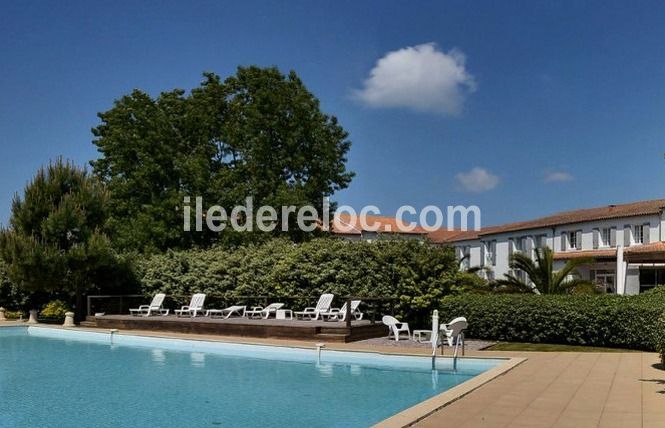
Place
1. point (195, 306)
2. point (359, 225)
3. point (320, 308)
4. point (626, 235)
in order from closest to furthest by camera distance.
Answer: point (320, 308) → point (195, 306) → point (626, 235) → point (359, 225)

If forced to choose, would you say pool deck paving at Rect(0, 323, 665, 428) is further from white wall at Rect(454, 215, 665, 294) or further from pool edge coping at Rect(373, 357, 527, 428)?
white wall at Rect(454, 215, 665, 294)

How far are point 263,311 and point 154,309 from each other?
532 centimetres

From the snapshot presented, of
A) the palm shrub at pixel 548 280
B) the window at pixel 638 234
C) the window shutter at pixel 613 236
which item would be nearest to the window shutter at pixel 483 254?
the window shutter at pixel 613 236

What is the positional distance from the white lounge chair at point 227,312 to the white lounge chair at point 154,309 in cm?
215

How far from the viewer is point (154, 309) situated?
24516 millimetres

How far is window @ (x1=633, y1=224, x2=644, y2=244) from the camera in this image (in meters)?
43.3

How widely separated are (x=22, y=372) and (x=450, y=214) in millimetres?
26580

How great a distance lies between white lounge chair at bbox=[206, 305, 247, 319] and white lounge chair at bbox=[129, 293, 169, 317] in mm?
2149

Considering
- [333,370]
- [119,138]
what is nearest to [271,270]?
[333,370]

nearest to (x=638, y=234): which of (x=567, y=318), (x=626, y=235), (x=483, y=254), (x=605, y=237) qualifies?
(x=626, y=235)

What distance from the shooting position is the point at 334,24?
24.1m

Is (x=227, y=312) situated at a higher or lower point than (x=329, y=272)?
lower

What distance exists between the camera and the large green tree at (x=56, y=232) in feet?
79.4

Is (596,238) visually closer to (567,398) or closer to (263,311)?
(263,311)
